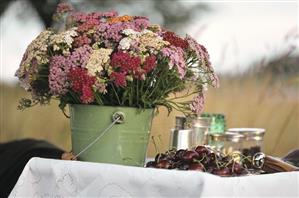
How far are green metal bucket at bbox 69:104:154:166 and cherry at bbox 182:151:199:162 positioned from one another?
5.7 inches

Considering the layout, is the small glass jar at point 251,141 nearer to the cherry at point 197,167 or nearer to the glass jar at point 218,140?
the glass jar at point 218,140

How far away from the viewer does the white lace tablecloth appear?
3.78 feet

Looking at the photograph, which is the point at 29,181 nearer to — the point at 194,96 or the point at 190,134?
the point at 194,96

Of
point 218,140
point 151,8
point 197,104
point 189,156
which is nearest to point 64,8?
point 197,104

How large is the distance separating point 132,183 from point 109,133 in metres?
0.19

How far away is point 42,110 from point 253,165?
8.76 feet

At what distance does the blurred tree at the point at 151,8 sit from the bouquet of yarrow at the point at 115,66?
262 centimetres

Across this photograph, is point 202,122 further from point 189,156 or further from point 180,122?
point 189,156

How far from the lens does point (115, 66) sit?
131 centimetres

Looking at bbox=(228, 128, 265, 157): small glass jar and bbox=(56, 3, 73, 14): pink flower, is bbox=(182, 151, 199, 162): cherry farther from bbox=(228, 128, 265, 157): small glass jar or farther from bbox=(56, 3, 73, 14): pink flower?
bbox=(228, 128, 265, 157): small glass jar

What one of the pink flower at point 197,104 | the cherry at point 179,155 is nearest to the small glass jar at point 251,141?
the pink flower at point 197,104

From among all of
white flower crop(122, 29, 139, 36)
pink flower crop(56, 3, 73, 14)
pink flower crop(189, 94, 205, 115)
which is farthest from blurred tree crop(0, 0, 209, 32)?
white flower crop(122, 29, 139, 36)

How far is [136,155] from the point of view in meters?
1.42

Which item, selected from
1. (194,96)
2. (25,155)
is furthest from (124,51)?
(25,155)
